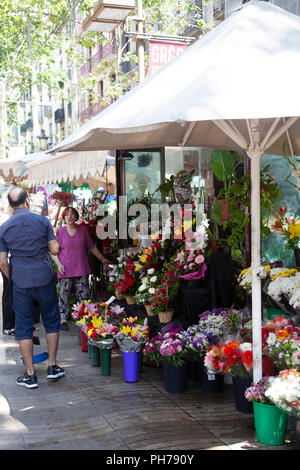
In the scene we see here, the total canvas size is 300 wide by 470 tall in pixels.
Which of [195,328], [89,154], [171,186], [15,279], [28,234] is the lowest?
[195,328]

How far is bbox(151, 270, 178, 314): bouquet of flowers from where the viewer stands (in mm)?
5422

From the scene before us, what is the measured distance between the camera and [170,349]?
477 centimetres

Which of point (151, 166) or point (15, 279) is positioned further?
point (151, 166)

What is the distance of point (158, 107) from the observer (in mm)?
3230

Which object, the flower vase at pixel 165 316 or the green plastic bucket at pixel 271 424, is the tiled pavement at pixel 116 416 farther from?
the flower vase at pixel 165 316

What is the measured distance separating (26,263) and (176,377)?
5.74 feet

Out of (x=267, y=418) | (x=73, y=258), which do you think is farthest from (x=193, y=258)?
(x=73, y=258)

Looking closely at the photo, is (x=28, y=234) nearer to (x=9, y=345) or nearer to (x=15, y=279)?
(x=15, y=279)

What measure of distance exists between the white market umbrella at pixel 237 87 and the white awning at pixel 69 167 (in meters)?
2.61

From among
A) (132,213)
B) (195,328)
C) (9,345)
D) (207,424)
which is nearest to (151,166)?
(132,213)

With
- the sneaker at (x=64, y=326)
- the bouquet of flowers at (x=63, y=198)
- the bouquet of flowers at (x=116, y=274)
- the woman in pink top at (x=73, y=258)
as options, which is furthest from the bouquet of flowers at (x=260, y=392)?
the bouquet of flowers at (x=63, y=198)

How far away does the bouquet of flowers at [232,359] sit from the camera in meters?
4.02

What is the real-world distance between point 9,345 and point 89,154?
267 cm

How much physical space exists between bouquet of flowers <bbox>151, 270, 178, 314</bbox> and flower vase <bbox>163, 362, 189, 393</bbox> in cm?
68
